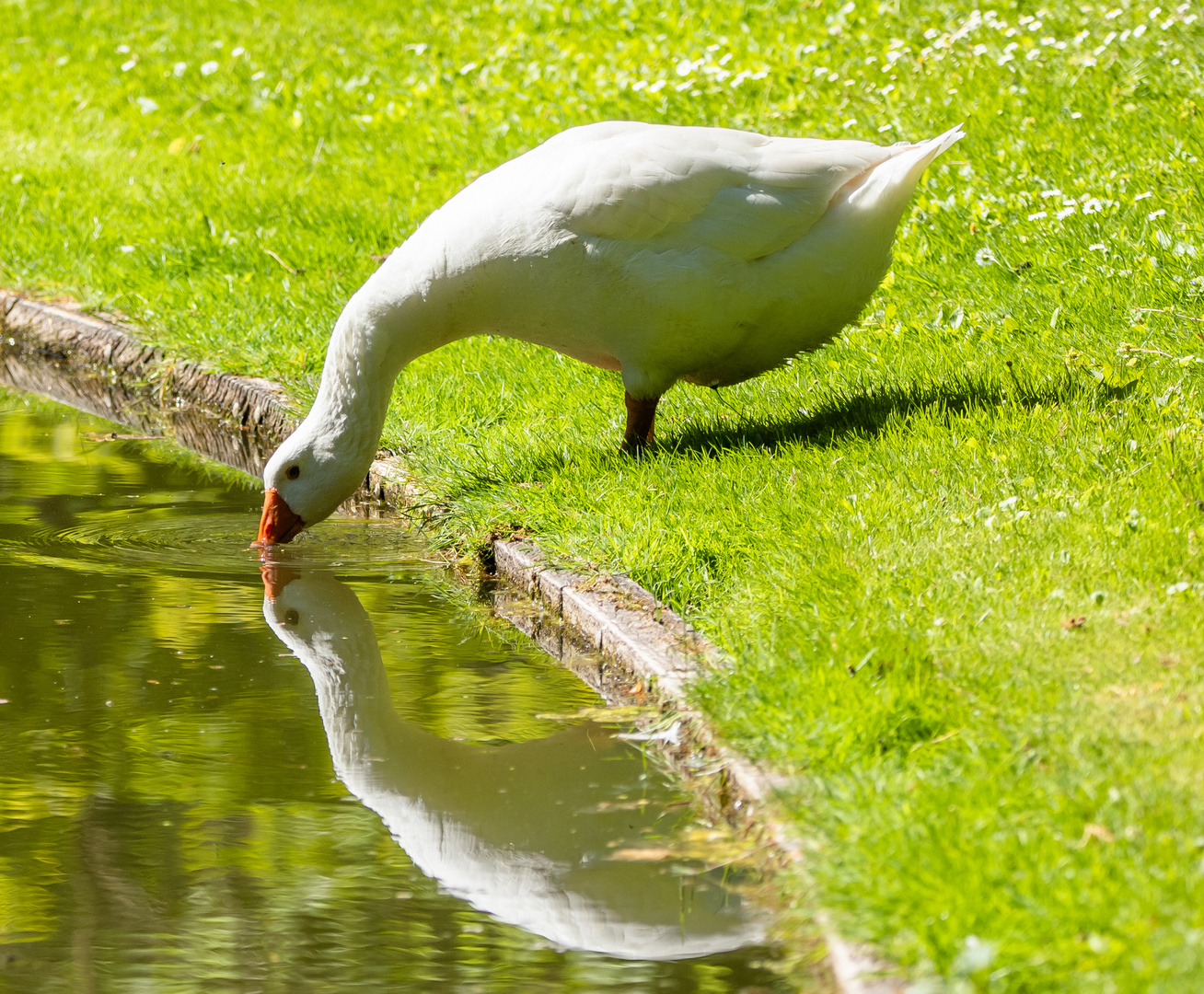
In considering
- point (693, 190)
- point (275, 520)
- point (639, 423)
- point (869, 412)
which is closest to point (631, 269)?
point (693, 190)

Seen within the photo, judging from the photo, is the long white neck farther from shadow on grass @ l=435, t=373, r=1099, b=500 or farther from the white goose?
shadow on grass @ l=435, t=373, r=1099, b=500

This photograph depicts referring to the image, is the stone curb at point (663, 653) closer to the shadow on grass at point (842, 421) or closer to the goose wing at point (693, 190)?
the shadow on grass at point (842, 421)

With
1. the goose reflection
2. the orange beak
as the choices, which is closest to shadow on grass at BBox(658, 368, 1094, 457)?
the orange beak

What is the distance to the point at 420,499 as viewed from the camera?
584 cm

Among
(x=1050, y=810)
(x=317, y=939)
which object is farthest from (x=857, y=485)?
(x=317, y=939)

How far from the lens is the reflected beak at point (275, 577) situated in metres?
5.28

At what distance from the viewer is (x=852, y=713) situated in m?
3.45

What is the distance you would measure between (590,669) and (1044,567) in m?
1.30

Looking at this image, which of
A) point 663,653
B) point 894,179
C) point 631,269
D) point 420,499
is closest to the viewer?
point 663,653

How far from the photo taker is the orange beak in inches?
219

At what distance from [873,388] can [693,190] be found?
4.00 ft

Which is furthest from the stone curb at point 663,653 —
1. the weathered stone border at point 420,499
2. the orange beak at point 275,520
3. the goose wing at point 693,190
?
the goose wing at point 693,190

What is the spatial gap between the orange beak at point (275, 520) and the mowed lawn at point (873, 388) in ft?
1.87

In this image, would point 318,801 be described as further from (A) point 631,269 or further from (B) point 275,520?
(A) point 631,269
